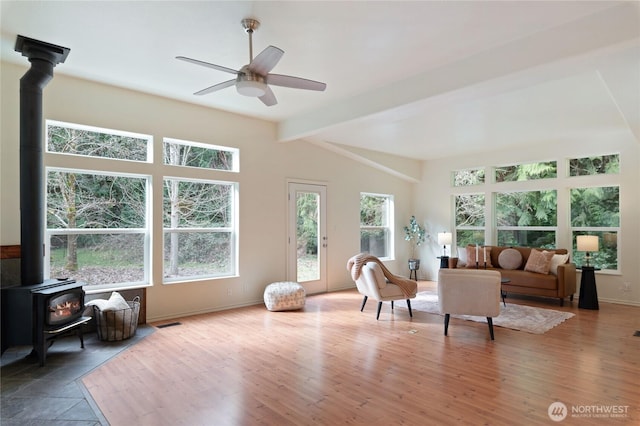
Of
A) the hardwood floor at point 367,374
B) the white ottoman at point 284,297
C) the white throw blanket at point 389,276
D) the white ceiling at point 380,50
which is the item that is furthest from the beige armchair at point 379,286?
the white ceiling at point 380,50

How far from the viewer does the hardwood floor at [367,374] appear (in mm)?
2529

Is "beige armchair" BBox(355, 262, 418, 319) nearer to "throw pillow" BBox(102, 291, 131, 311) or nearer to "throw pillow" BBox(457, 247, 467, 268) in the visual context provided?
"throw pillow" BBox(457, 247, 467, 268)

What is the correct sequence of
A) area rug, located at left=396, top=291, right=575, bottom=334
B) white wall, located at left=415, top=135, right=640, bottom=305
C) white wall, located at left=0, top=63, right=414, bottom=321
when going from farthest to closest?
white wall, located at left=415, top=135, right=640, bottom=305, area rug, located at left=396, top=291, right=575, bottom=334, white wall, located at left=0, top=63, right=414, bottom=321

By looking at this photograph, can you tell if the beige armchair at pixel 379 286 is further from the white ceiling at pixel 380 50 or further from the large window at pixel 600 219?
the large window at pixel 600 219

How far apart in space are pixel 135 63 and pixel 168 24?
1.05m

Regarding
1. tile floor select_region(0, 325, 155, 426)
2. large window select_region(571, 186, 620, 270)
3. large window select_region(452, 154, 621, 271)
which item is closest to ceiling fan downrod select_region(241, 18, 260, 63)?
tile floor select_region(0, 325, 155, 426)

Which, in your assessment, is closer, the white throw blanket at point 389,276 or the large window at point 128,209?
the large window at point 128,209

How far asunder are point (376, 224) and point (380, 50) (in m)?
5.22

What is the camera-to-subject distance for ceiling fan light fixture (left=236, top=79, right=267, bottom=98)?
2.95m

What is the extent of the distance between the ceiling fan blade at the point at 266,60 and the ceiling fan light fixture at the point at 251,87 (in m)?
0.09

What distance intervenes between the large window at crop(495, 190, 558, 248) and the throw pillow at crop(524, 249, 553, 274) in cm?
78

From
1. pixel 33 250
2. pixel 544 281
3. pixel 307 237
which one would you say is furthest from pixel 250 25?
pixel 544 281

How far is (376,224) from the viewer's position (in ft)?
27.4

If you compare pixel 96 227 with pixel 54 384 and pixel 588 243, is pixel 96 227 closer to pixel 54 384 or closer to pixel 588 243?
pixel 54 384
